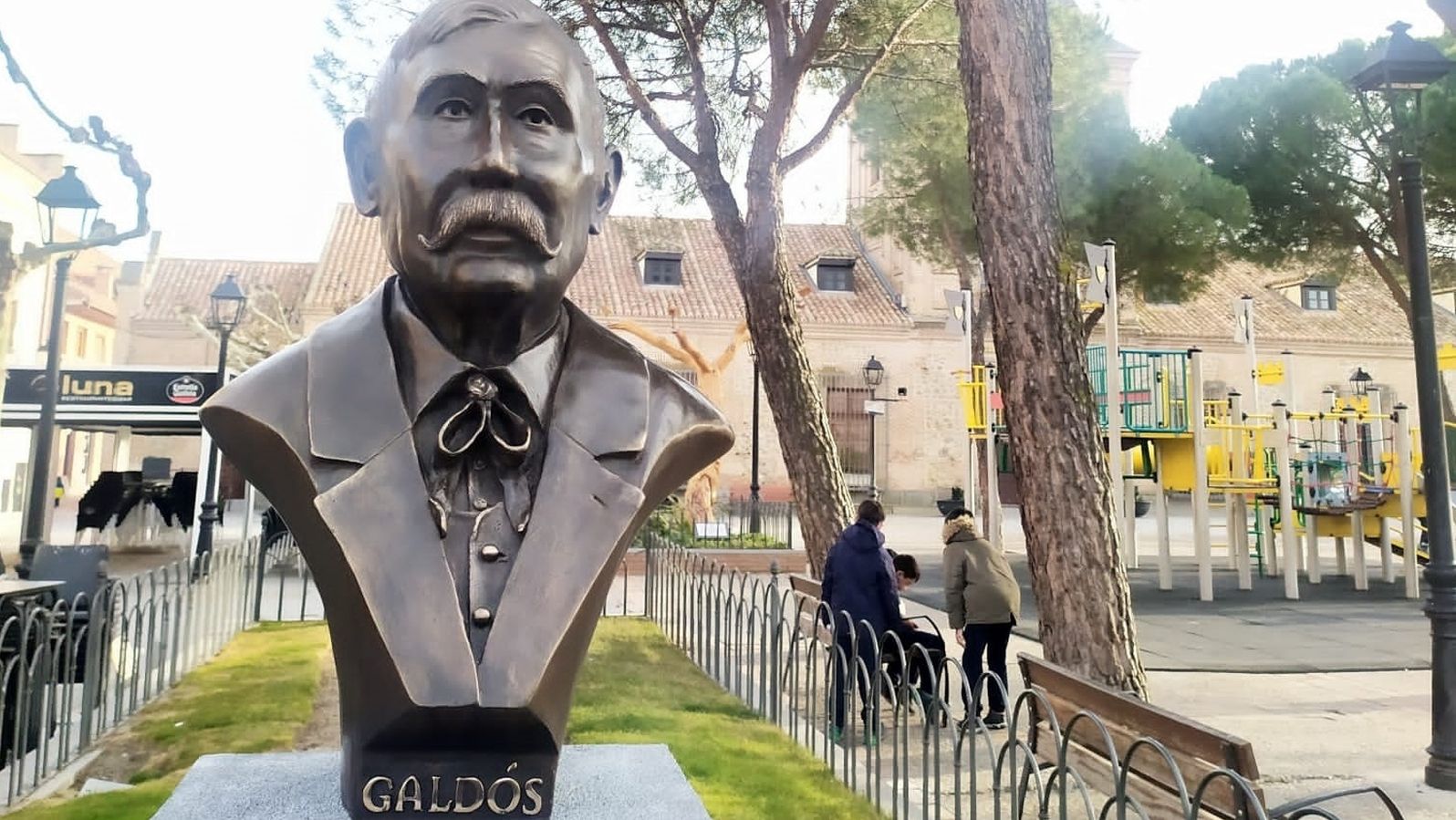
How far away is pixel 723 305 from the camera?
25.6 m

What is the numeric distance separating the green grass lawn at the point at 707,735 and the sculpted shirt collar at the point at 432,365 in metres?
2.06

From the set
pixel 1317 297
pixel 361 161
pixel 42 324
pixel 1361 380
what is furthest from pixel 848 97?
pixel 1317 297

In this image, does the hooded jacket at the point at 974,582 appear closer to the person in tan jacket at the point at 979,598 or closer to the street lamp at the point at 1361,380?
the person in tan jacket at the point at 979,598

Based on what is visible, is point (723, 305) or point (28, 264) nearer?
point (28, 264)

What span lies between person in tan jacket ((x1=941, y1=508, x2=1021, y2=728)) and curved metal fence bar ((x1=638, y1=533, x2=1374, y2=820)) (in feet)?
0.55

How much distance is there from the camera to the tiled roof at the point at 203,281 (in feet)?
87.2

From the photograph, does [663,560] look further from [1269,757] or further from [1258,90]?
[1258,90]

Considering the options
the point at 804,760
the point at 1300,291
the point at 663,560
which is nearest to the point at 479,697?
the point at 804,760

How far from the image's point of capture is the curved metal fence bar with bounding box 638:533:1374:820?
2.68 m

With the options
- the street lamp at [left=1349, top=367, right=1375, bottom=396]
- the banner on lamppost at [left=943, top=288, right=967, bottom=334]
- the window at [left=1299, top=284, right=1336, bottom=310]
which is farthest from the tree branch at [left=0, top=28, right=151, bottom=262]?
the window at [left=1299, top=284, right=1336, bottom=310]

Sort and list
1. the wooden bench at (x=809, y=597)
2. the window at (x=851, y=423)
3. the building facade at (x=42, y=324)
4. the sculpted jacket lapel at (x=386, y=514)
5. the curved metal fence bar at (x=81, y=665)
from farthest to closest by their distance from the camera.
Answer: the window at (x=851, y=423), the building facade at (x=42, y=324), the wooden bench at (x=809, y=597), the curved metal fence bar at (x=81, y=665), the sculpted jacket lapel at (x=386, y=514)

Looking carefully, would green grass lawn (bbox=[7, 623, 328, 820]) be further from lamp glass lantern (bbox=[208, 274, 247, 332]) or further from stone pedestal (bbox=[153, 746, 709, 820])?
lamp glass lantern (bbox=[208, 274, 247, 332])

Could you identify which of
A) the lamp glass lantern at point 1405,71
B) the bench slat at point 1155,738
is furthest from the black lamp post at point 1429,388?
the bench slat at point 1155,738

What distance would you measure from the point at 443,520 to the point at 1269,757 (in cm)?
464
